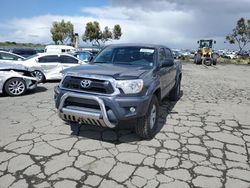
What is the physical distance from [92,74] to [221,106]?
4.83 metres

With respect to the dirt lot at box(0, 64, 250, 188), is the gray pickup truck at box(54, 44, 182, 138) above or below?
above

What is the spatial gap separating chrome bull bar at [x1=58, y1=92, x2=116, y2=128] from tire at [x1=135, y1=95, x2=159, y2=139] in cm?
59

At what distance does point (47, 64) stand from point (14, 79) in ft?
10.3

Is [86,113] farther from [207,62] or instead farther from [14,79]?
[207,62]

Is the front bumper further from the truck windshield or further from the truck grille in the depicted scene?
the truck windshield

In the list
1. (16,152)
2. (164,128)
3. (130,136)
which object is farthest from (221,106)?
(16,152)

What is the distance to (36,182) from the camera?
303 centimetres

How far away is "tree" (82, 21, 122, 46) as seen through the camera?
142 ft

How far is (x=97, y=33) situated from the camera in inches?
1726

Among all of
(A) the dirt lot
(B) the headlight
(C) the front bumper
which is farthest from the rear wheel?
(B) the headlight

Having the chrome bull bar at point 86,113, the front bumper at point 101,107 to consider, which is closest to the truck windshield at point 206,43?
the front bumper at point 101,107

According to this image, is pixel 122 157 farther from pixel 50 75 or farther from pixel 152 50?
pixel 50 75

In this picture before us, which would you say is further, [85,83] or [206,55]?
[206,55]

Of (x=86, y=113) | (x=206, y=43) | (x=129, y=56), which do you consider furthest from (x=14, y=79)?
(x=206, y=43)
